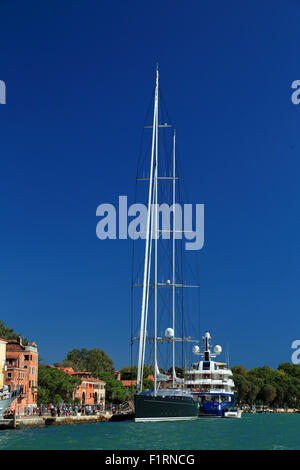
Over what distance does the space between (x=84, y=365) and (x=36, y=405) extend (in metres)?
105

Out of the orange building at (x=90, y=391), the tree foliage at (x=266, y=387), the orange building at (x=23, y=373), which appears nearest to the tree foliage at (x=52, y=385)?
the orange building at (x=23, y=373)

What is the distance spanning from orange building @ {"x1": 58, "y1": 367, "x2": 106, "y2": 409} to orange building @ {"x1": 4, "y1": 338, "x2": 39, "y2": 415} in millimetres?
26544

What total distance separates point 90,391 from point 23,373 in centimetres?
4161

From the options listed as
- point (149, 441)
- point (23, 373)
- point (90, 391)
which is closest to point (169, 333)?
point (23, 373)

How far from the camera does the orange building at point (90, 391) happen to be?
413 ft

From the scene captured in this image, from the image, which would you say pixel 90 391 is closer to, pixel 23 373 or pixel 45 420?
pixel 23 373

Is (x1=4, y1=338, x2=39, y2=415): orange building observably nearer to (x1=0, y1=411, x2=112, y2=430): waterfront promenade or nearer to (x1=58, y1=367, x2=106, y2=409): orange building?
(x1=0, y1=411, x2=112, y2=430): waterfront promenade

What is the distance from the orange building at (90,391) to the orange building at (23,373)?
26544 mm

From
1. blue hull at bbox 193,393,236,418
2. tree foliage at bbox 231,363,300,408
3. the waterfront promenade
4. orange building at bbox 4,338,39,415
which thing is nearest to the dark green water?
the waterfront promenade

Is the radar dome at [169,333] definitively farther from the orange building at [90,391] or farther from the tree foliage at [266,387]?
the tree foliage at [266,387]

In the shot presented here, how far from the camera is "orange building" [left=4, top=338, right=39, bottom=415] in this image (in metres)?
89.4

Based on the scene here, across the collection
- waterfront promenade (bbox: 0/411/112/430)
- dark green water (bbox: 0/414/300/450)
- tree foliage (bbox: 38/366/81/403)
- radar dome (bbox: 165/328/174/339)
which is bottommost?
waterfront promenade (bbox: 0/411/112/430)

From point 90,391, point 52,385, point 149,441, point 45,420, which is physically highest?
point 52,385

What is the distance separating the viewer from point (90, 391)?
431 ft
